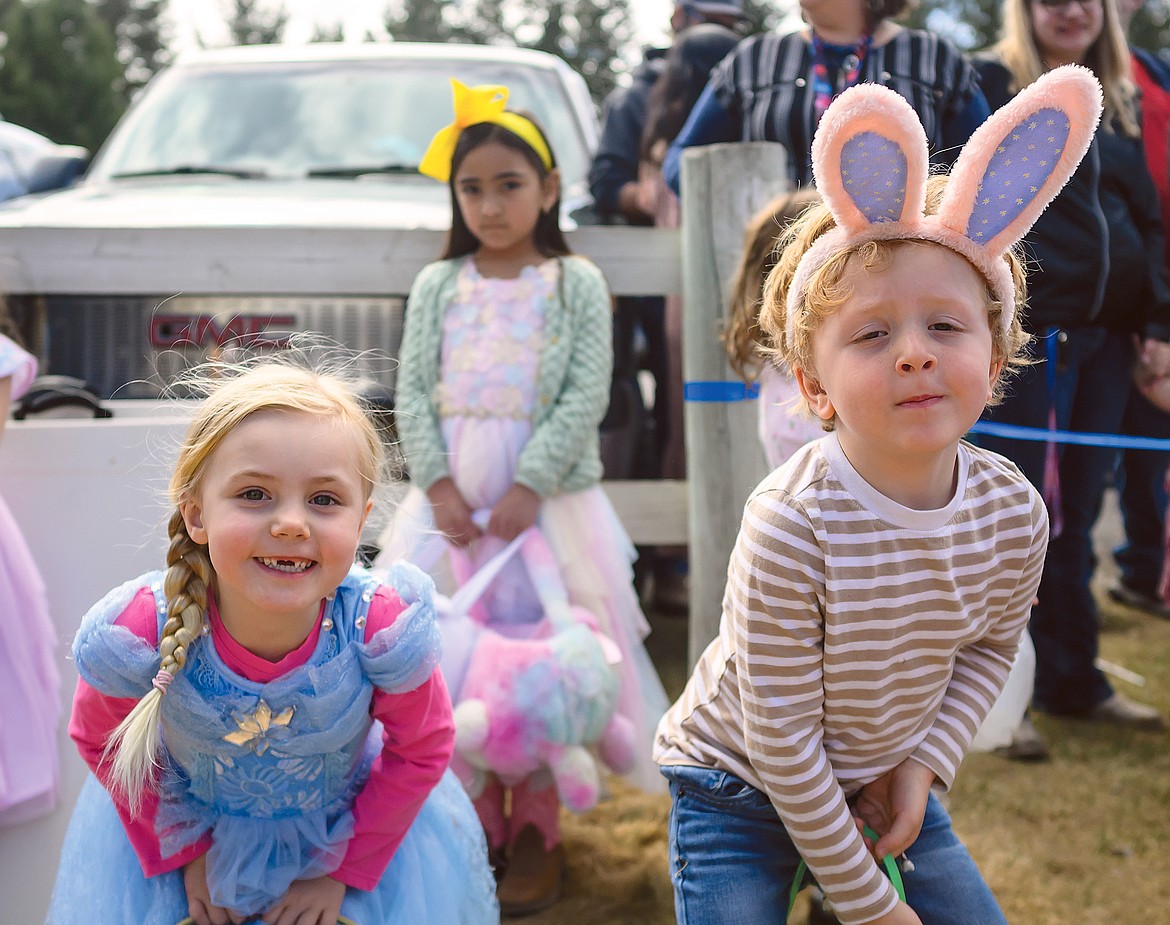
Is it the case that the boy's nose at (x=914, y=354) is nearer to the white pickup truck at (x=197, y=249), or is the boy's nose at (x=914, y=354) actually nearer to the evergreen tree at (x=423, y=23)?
the white pickup truck at (x=197, y=249)

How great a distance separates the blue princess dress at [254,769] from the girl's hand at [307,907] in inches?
0.7

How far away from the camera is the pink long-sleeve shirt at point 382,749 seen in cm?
176

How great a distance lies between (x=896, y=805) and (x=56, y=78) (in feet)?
77.3

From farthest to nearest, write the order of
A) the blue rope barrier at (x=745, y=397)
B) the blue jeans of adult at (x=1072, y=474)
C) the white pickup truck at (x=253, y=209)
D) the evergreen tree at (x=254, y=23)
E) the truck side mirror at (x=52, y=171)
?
the evergreen tree at (x=254, y=23), the truck side mirror at (x=52, y=171), the blue jeans of adult at (x=1072, y=474), the white pickup truck at (x=253, y=209), the blue rope barrier at (x=745, y=397)

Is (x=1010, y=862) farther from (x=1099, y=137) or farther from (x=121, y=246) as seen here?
(x=121, y=246)

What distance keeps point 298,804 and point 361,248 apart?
1881mm

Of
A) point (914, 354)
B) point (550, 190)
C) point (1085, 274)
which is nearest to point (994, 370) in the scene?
point (914, 354)

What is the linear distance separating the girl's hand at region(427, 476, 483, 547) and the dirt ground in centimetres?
88

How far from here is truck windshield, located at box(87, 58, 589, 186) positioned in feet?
14.9

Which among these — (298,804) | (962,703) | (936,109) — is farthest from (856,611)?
(936,109)

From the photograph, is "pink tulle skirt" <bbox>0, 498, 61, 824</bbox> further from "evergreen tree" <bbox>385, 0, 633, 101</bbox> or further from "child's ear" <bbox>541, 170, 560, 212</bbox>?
"evergreen tree" <bbox>385, 0, 633, 101</bbox>

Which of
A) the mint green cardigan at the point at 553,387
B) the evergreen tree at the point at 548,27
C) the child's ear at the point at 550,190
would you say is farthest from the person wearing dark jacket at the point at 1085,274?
the evergreen tree at the point at 548,27

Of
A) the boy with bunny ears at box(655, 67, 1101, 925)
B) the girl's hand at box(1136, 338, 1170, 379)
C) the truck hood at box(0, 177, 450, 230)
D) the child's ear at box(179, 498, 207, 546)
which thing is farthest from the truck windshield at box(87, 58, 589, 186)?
the boy with bunny ears at box(655, 67, 1101, 925)

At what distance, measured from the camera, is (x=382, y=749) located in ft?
6.21
